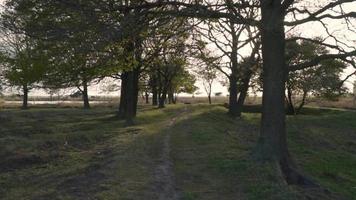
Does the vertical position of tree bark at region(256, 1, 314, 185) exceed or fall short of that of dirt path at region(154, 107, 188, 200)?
it exceeds it

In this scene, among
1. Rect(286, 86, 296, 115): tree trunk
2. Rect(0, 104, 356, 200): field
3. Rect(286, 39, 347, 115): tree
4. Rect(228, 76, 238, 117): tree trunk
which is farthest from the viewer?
Rect(286, 86, 296, 115): tree trunk

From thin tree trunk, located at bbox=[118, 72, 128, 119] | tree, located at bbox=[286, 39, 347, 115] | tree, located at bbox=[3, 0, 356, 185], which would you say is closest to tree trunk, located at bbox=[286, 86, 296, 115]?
tree, located at bbox=[286, 39, 347, 115]

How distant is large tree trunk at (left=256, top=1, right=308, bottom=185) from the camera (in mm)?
14688

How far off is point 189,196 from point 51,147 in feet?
25.6

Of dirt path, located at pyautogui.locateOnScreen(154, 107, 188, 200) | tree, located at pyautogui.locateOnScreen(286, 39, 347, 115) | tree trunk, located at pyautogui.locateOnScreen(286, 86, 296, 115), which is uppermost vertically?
tree, located at pyautogui.locateOnScreen(286, 39, 347, 115)

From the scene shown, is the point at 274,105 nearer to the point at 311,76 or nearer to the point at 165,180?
the point at 165,180

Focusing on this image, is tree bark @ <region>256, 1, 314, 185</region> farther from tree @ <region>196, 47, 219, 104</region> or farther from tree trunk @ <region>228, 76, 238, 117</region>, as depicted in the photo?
tree trunk @ <region>228, 76, 238, 117</region>

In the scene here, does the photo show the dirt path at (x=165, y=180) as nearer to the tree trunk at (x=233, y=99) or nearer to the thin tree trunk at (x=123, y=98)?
the thin tree trunk at (x=123, y=98)

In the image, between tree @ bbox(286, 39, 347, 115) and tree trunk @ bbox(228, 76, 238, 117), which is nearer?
tree @ bbox(286, 39, 347, 115)

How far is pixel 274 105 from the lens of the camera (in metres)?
14.8

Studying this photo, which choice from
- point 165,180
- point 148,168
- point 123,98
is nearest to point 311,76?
point 123,98

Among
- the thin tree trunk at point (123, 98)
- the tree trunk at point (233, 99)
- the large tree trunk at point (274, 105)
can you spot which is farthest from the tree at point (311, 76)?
the thin tree trunk at point (123, 98)

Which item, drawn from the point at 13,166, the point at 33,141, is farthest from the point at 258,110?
the point at 13,166

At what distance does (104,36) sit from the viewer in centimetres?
1287
